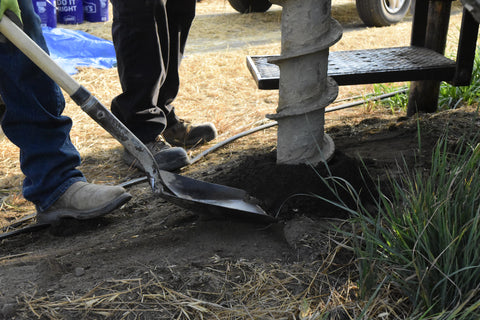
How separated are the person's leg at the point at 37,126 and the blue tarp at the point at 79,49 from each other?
294cm

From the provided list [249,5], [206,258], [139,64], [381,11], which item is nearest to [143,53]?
[139,64]

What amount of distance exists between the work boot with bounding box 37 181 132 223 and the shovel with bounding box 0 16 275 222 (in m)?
0.23

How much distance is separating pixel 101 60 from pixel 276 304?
13.6 ft

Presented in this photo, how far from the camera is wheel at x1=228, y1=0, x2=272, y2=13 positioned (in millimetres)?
7680

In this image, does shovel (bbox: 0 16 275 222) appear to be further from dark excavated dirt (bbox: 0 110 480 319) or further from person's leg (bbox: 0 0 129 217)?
person's leg (bbox: 0 0 129 217)

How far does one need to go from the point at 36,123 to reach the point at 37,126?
15 millimetres

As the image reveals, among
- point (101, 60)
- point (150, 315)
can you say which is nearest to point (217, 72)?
point (101, 60)

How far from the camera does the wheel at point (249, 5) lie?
7680mm

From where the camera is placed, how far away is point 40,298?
1495 millimetres

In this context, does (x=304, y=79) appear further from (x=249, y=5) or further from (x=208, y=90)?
(x=249, y=5)

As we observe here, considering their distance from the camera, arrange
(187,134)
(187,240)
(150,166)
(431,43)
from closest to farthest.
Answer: (187,240) → (150,166) → (431,43) → (187,134)

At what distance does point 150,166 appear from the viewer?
1.90 m

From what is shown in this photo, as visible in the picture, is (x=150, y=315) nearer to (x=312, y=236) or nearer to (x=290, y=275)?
(x=290, y=275)

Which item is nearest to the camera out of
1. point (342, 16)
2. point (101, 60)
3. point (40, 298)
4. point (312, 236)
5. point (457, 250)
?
point (457, 250)
